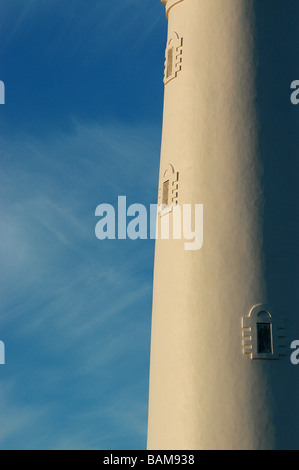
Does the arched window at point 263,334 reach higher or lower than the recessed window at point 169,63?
lower

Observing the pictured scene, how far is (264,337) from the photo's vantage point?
13578 mm

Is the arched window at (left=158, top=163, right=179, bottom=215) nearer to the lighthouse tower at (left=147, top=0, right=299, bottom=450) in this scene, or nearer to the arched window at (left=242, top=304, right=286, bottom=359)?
the lighthouse tower at (left=147, top=0, right=299, bottom=450)

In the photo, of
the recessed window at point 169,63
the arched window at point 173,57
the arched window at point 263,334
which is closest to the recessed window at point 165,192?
the arched window at point 173,57

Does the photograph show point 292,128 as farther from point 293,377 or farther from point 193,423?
point 193,423

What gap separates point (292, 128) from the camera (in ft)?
48.4

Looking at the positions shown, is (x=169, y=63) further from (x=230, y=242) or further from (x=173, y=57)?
(x=230, y=242)

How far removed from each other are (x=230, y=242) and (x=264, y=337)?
1806 mm

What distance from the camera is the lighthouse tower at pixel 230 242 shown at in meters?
13.3

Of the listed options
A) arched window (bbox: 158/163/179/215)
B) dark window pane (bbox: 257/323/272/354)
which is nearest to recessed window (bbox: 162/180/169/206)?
arched window (bbox: 158/163/179/215)

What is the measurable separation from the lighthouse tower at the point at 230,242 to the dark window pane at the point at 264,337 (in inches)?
0.8

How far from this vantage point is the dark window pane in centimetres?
1350

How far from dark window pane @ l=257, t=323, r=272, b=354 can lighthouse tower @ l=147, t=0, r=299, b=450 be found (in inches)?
A: 0.8

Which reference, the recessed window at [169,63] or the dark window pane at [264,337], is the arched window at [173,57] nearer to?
the recessed window at [169,63]
